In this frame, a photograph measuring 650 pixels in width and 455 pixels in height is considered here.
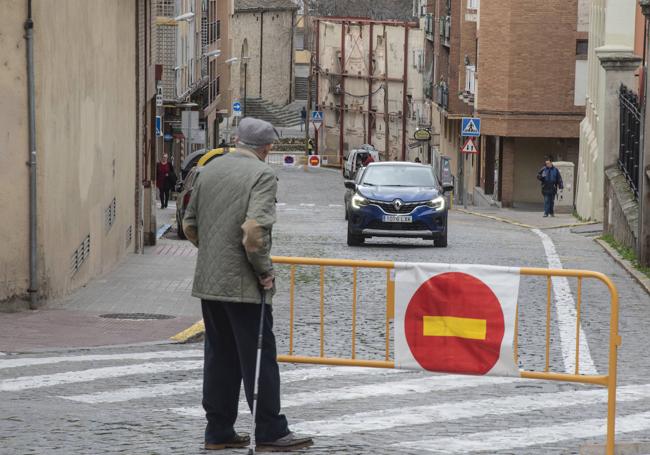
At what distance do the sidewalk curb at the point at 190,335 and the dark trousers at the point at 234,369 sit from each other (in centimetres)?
491

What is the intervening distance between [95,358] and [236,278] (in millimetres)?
4131

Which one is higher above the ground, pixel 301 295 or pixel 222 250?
pixel 222 250

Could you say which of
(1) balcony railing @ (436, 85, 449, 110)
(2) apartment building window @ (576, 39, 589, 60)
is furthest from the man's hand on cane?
(1) balcony railing @ (436, 85, 449, 110)

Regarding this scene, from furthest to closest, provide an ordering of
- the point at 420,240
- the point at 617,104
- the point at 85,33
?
the point at 617,104 → the point at 420,240 → the point at 85,33

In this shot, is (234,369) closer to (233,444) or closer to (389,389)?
(233,444)

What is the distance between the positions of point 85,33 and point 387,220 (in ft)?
31.5

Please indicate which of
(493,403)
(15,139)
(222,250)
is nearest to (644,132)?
(15,139)

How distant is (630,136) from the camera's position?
30.0m

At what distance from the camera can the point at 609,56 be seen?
35.0m

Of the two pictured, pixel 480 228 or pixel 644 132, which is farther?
pixel 480 228

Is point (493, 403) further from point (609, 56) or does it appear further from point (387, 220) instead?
point (609, 56)

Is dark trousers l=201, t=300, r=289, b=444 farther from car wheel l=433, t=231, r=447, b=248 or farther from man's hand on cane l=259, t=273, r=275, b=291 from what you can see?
car wheel l=433, t=231, r=447, b=248

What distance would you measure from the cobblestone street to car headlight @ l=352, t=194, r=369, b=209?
31.9 feet

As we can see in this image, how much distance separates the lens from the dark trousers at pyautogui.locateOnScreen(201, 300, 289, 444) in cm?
857
